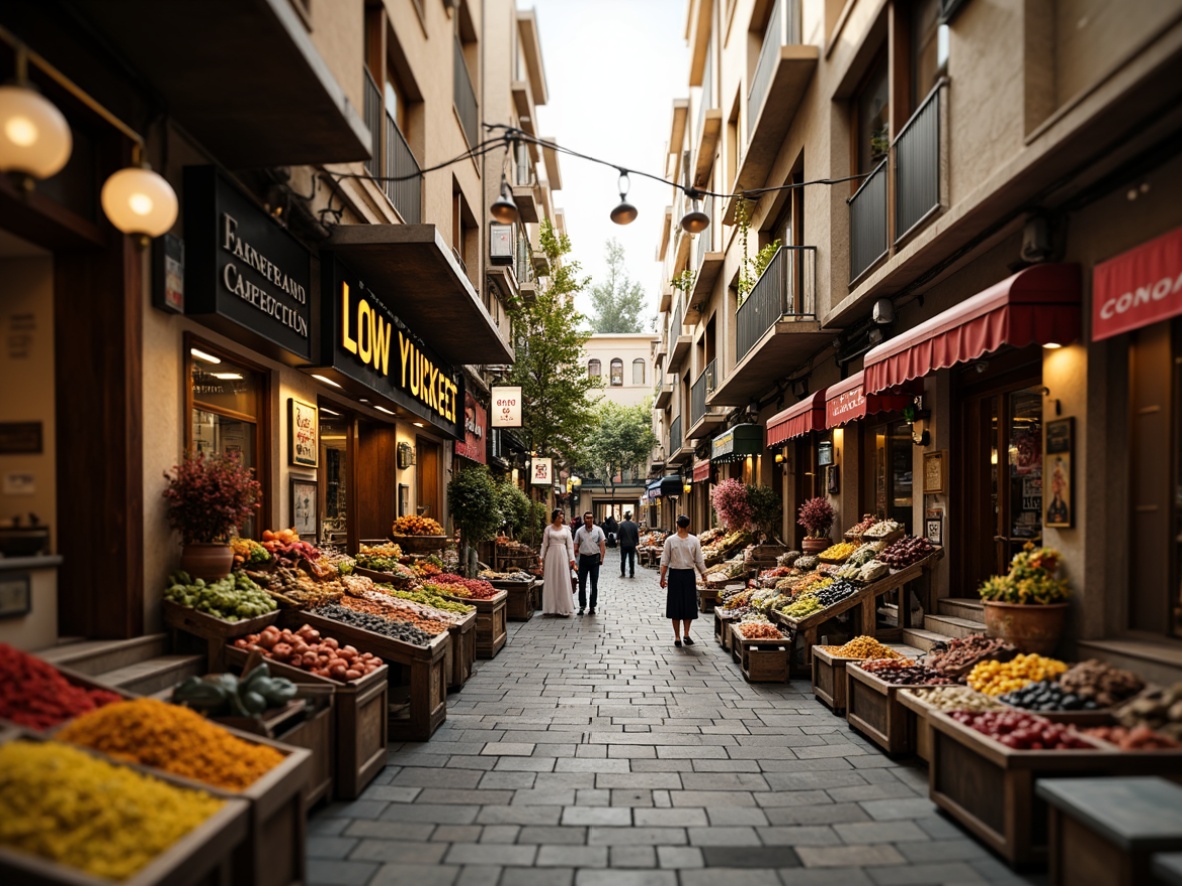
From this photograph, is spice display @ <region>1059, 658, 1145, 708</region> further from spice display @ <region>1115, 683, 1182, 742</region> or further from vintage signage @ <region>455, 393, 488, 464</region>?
vintage signage @ <region>455, 393, 488, 464</region>

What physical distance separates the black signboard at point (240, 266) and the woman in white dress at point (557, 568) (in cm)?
767

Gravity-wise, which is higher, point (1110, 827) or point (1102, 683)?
point (1102, 683)

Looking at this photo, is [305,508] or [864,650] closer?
[864,650]

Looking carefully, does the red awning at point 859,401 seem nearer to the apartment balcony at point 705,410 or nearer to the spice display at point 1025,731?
Answer: the spice display at point 1025,731

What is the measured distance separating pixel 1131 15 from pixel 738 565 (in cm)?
1204

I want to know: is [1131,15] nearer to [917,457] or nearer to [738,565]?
[917,457]

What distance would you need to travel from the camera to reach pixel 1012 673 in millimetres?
5727

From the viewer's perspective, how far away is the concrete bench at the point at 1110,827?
129 inches

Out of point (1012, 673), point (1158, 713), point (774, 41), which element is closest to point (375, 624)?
point (1012, 673)

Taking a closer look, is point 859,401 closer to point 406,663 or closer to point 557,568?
point 406,663

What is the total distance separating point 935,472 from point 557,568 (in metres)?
7.90

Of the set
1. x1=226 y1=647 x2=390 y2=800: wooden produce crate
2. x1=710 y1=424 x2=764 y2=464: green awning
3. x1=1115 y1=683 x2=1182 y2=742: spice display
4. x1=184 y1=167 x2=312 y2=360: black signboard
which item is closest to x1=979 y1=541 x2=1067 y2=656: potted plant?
x1=1115 y1=683 x2=1182 y2=742: spice display

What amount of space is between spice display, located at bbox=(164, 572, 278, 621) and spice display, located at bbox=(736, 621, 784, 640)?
18.7 feet

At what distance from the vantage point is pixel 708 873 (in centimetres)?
418
